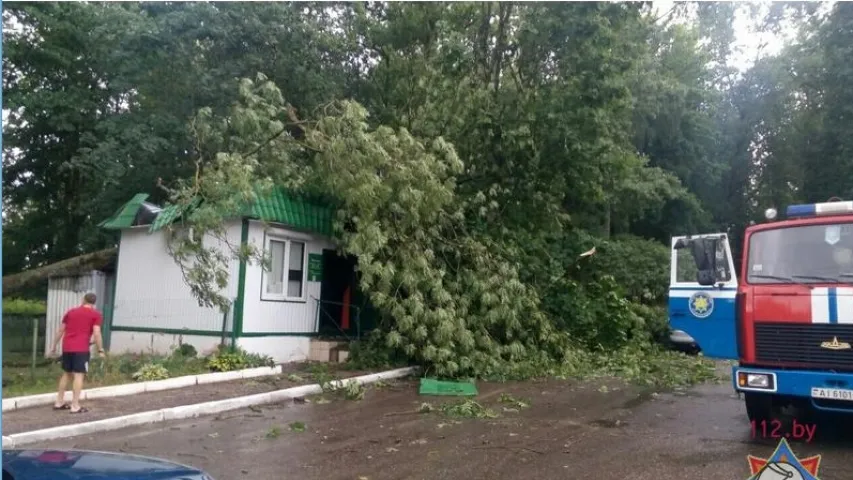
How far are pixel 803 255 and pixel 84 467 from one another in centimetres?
756

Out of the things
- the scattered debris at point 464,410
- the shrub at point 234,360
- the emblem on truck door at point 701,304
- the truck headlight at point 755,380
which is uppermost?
the emblem on truck door at point 701,304

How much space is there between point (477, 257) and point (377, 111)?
468cm

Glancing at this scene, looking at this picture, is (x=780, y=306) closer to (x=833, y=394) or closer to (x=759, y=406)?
(x=833, y=394)

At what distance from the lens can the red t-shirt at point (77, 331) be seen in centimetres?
1007

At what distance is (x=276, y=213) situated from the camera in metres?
15.0

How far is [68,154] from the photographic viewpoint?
24734mm

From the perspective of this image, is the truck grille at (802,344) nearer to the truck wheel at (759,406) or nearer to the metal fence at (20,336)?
the truck wheel at (759,406)

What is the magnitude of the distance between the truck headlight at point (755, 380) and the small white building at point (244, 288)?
29.1 ft

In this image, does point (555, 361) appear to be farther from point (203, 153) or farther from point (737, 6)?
point (737, 6)

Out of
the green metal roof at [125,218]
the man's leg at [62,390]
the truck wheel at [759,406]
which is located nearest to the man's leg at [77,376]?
the man's leg at [62,390]

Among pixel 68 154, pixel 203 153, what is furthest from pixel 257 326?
pixel 68 154

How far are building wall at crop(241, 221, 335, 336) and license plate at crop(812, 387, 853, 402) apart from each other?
952 centimetres

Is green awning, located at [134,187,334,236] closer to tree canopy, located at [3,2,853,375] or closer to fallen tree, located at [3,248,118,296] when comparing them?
tree canopy, located at [3,2,853,375]

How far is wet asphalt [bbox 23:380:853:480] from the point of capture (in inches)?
293
